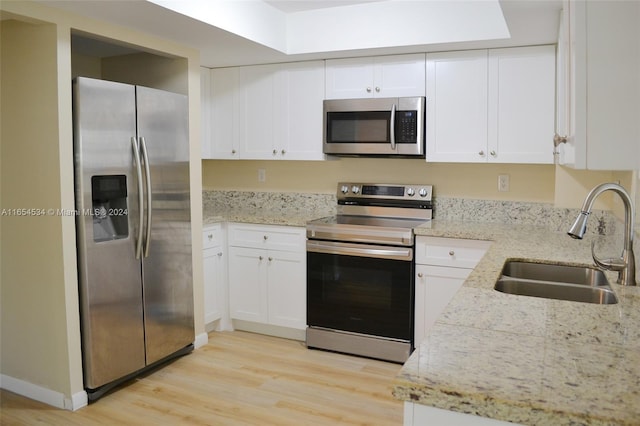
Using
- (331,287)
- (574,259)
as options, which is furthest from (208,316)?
(574,259)

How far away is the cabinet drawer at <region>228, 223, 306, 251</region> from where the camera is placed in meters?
3.94

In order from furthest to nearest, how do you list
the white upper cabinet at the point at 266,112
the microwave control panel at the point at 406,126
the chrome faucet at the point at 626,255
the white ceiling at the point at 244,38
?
1. the white upper cabinet at the point at 266,112
2. the microwave control panel at the point at 406,126
3. the white ceiling at the point at 244,38
4. the chrome faucet at the point at 626,255

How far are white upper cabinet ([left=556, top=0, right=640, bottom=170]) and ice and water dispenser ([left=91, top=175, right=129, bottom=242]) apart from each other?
242 cm

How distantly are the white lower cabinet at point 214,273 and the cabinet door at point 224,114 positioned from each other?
670 mm

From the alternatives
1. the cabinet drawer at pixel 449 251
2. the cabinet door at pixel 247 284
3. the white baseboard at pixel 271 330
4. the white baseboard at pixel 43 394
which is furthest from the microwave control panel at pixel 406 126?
the white baseboard at pixel 43 394

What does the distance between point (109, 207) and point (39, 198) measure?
0.35 meters

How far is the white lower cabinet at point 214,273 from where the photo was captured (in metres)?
3.99

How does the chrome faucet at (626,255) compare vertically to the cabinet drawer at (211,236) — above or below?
above

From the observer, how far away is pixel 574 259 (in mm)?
2527

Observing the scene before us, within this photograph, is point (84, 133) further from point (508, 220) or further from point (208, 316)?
point (508, 220)

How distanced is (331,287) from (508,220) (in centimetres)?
130

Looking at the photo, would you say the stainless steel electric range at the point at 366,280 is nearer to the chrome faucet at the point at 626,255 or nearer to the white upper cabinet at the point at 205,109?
the white upper cabinet at the point at 205,109

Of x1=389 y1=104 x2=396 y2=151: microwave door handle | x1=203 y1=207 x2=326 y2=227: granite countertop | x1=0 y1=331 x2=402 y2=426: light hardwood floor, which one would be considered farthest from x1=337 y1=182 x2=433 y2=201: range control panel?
x1=0 y1=331 x2=402 y2=426: light hardwood floor

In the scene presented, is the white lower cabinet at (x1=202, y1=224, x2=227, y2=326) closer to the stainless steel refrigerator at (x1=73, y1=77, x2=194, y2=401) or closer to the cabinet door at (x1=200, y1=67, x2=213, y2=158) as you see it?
the stainless steel refrigerator at (x1=73, y1=77, x2=194, y2=401)
